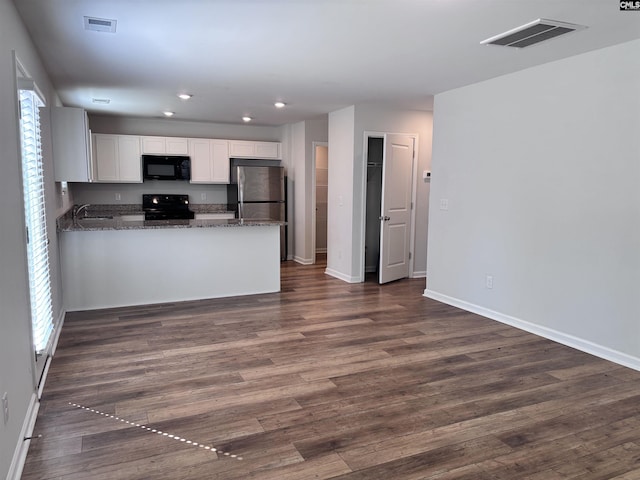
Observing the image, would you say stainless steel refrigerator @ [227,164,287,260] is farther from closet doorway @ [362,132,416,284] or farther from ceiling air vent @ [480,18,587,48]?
ceiling air vent @ [480,18,587,48]

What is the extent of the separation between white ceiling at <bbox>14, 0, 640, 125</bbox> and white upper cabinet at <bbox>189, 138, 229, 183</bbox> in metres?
2.13

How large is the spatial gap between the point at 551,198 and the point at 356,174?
267 cm

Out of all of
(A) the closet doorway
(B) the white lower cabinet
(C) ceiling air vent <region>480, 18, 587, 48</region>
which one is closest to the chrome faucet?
(B) the white lower cabinet

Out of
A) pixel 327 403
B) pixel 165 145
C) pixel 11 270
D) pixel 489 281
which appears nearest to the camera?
pixel 11 270

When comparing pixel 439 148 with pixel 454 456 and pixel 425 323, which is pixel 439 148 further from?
pixel 454 456

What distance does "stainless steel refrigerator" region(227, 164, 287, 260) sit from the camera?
740 centimetres

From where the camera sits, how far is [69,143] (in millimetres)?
4230

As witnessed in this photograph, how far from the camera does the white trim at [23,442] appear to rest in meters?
1.99

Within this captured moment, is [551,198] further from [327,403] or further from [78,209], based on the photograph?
[78,209]

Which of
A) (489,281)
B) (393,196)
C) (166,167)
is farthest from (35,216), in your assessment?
(166,167)

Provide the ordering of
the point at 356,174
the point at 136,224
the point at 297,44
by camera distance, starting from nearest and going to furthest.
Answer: the point at 297,44
the point at 136,224
the point at 356,174

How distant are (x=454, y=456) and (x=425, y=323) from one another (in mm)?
2195

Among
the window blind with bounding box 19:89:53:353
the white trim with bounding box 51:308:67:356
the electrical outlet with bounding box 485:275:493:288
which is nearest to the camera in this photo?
the window blind with bounding box 19:89:53:353

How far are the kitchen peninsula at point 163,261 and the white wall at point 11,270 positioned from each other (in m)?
2.20
